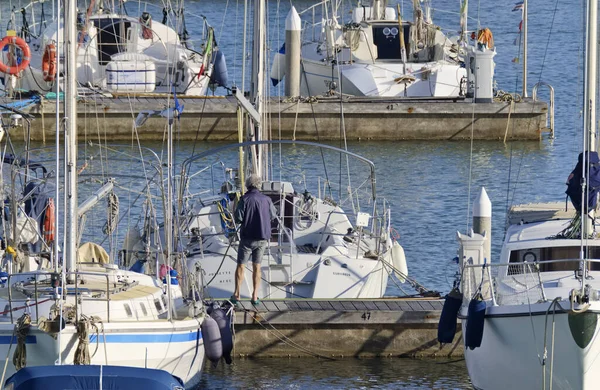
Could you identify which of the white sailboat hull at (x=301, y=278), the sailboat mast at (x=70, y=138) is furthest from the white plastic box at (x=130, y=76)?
the sailboat mast at (x=70, y=138)

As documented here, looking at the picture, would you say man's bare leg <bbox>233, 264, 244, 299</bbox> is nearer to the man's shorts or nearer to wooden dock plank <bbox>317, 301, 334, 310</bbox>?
the man's shorts

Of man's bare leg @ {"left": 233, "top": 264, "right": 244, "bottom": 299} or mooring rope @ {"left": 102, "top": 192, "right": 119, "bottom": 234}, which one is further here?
mooring rope @ {"left": 102, "top": 192, "right": 119, "bottom": 234}

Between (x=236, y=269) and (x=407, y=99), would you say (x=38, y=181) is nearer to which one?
(x=236, y=269)

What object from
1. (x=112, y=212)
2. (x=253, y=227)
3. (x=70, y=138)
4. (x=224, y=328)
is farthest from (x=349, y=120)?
(x=70, y=138)

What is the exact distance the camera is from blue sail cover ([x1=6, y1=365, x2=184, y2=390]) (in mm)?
13531

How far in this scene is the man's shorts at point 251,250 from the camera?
1920 centimetres

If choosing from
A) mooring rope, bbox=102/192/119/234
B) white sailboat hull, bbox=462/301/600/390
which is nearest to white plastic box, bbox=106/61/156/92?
mooring rope, bbox=102/192/119/234

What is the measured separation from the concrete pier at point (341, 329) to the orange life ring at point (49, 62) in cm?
1736

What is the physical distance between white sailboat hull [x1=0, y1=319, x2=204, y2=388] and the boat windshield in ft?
13.7

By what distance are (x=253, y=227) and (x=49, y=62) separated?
1833 cm

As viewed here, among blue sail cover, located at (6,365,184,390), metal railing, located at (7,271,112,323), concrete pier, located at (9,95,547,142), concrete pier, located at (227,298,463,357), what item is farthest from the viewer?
concrete pier, located at (9,95,547,142)

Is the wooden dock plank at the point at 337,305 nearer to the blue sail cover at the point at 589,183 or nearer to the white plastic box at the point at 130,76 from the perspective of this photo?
the blue sail cover at the point at 589,183

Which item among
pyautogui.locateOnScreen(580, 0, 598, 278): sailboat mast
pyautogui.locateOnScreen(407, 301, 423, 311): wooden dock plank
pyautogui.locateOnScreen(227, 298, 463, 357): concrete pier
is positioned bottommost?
pyautogui.locateOnScreen(227, 298, 463, 357): concrete pier

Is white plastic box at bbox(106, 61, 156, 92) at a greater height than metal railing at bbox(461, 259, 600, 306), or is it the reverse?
white plastic box at bbox(106, 61, 156, 92)
